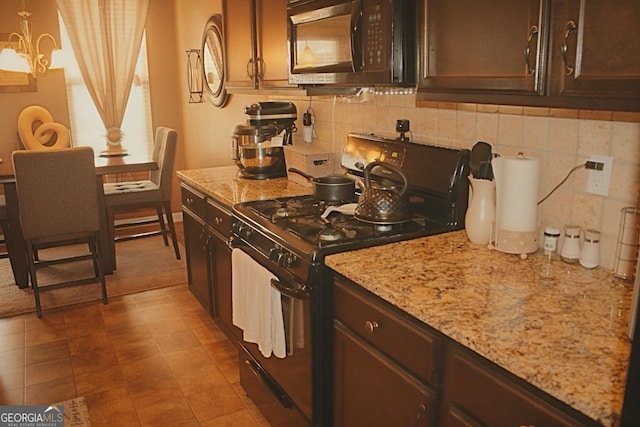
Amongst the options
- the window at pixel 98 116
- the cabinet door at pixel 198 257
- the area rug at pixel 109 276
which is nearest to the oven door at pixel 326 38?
the cabinet door at pixel 198 257

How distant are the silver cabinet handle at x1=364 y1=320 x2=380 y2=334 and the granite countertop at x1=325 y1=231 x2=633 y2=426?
0.34 feet

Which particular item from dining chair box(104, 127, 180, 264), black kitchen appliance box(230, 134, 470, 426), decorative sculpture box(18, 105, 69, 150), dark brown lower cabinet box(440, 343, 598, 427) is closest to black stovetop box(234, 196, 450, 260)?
black kitchen appliance box(230, 134, 470, 426)

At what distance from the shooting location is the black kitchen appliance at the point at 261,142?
323 cm

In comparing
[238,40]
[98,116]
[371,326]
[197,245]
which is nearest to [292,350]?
[371,326]

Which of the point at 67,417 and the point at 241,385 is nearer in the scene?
the point at 67,417

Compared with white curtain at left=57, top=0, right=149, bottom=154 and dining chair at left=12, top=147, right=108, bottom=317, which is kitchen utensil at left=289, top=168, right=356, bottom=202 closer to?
dining chair at left=12, top=147, right=108, bottom=317

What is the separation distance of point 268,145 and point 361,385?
73.4 inches

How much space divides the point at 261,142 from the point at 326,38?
1.12 metres

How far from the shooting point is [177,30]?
18.6 feet

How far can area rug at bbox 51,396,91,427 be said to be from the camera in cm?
243

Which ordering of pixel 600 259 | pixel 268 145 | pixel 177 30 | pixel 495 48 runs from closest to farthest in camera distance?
pixel 495 48, pixel 600 259, pixel 268 145, pixel 177 30

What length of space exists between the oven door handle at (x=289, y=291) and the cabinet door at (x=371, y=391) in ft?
0.48

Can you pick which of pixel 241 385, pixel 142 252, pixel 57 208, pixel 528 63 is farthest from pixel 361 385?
pixel 142 252

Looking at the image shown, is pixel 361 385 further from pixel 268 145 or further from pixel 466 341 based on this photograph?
pixel 268 145
